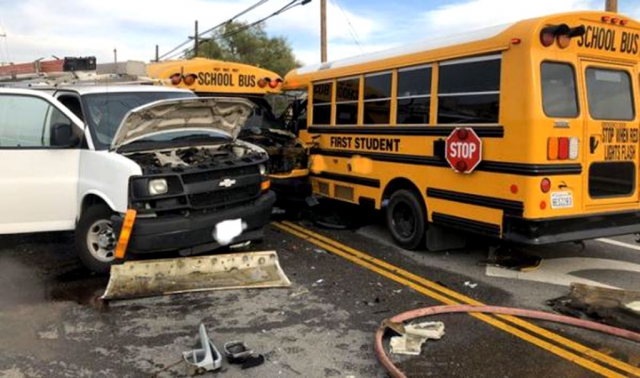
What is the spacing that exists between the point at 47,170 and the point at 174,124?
4.88 ft

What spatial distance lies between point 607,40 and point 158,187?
4926 millimetres

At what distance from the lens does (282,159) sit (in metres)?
9.34

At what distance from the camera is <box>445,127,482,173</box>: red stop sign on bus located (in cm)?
629

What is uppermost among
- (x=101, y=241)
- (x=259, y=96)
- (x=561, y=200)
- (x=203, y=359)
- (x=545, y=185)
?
(x=259, y=96)

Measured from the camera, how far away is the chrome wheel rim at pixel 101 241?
250 inches

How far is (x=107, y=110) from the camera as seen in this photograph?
673 centimetres

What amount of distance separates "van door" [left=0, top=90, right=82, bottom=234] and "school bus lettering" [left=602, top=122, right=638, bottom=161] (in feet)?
18.8

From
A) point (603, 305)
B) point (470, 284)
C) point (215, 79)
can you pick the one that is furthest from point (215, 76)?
point (603, 305)

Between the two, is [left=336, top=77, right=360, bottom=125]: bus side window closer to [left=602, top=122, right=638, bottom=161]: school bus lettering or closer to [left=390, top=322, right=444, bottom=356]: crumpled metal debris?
[left=602, top=122, right=638, bottom=161]: school bus lettering

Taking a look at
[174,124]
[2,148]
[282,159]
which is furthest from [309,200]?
[2,148]

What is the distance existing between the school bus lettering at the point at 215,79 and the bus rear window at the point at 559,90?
6.07 m

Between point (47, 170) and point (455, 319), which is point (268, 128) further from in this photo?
point (455, 319)

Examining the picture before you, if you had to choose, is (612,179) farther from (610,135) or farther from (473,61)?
(473,61)

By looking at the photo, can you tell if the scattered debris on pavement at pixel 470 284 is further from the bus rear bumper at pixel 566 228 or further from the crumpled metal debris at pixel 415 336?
the crumpled metal debris at pixel 415 336
